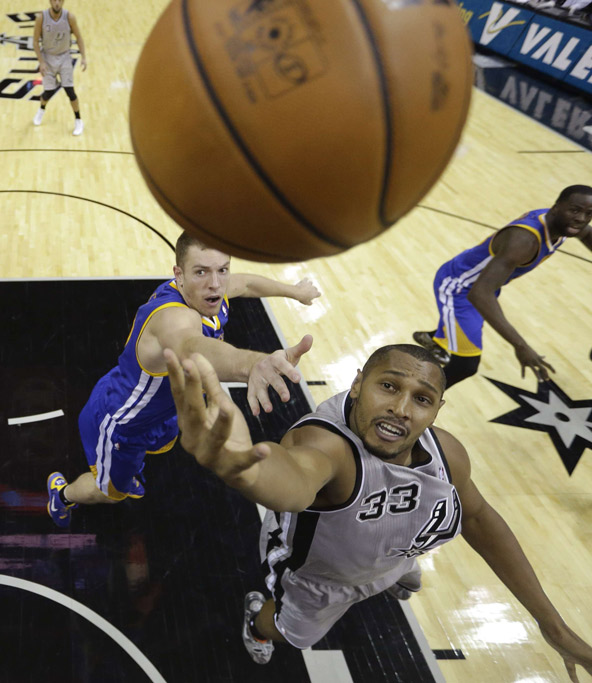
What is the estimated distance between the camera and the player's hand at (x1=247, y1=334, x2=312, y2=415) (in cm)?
192

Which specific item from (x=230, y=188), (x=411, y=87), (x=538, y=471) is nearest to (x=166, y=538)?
(x=538, y=471)

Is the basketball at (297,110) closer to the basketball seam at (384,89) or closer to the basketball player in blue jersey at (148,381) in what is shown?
the basketball seam at (384,89)

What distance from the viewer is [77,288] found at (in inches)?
224

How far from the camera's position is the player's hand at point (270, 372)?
6.28ft

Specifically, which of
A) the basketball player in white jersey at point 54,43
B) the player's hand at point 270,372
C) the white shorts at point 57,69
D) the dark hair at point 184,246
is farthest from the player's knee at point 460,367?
the white shorts at point 57,69

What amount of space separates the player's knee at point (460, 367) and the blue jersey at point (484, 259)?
1.35ft

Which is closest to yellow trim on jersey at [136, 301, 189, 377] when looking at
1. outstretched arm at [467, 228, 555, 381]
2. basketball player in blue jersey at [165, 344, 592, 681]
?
basketball player in blue jersey at [165, 344, 592, 681]

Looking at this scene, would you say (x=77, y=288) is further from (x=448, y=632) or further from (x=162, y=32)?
(x=162, y=32)

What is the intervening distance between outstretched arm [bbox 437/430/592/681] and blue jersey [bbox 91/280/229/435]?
1.23 meters

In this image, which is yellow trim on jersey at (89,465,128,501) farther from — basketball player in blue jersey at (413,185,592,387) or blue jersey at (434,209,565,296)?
blue jersey at (434,209,565,296)

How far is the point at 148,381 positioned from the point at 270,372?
1.18m

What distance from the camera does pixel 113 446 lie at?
3.21 metres

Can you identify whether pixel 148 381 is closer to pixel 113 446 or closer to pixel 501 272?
pixel 113 446

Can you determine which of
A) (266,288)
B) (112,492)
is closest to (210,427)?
(112,492)
